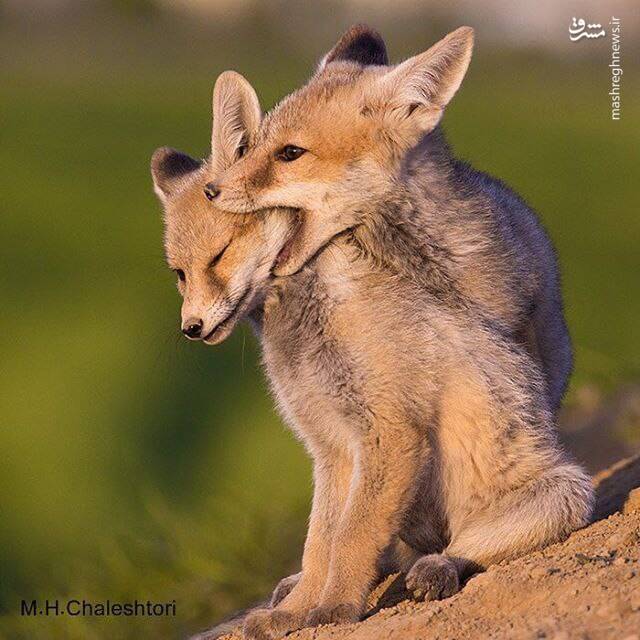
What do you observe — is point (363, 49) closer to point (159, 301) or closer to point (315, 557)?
point (315, 557)

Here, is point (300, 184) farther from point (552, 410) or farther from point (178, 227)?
point (552, 410)

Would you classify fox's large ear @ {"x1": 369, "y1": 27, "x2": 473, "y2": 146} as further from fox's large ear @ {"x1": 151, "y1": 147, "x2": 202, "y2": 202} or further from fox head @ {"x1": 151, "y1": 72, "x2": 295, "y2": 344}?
fox's large ear @ {"x1": 151, "y1": 147, "x2": 202, "y2": 202}

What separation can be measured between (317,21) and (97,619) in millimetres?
14033

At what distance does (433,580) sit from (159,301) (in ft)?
24.7

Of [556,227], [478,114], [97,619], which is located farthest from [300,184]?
[478,114]

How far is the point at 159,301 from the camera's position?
11.7 meters

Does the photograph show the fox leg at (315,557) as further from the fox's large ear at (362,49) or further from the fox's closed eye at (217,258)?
the fox's large ear at (362,49)

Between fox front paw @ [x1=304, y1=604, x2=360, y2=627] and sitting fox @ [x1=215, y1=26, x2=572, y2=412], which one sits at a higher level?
sitting fox @ [x1=215, y1=26, x2=572, y2=412]

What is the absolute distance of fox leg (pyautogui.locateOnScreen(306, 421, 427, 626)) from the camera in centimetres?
443

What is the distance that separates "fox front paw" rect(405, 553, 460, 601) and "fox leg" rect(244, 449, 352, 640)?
372 mm

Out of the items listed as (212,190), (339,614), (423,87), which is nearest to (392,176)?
(423,87)

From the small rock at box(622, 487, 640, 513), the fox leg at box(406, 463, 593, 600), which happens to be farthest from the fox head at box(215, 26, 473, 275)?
the small rock at box(622, 487, 640, 513)

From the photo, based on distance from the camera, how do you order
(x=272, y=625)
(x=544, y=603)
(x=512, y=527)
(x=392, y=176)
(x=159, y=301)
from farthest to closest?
1. (x=159, y=301)
2. (x=392, y=176)
3. (x=512, y=527)
4. (x=272, y=625)
5. (x=544, y=603)

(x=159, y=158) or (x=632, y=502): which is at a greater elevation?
(x=159, y=158)
